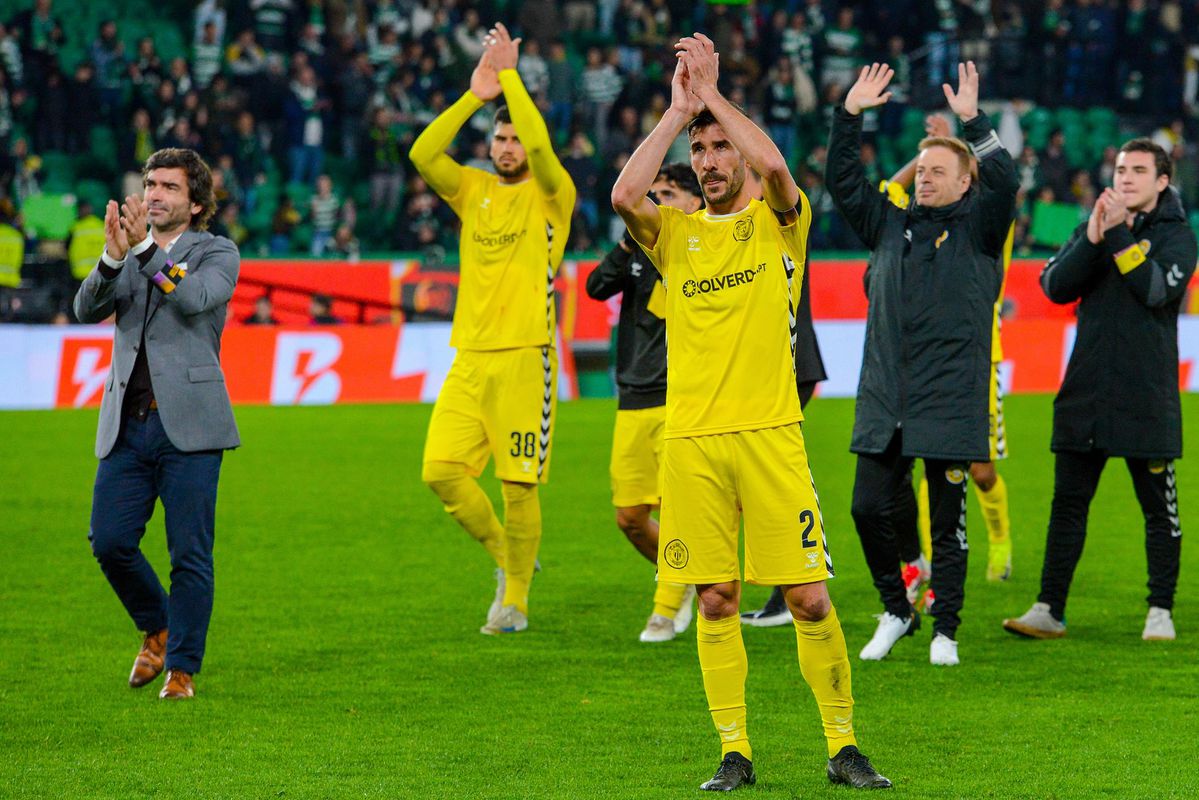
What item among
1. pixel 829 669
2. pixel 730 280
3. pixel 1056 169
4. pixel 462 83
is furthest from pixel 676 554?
pixel 1056 169

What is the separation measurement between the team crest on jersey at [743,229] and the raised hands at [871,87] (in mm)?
1099

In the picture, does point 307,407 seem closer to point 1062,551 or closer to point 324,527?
point 324,527

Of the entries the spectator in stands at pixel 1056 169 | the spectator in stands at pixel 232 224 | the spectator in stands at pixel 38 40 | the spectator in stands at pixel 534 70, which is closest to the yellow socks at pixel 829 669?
the spectator in stands at pixel 232 224

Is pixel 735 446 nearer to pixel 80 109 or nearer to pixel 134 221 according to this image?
pixel 134 221

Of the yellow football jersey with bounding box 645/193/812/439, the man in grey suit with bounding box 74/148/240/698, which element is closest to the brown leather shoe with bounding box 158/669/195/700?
the man in grey suit with bounding box 74/148/240/698

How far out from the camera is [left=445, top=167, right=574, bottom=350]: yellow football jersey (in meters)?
7.86

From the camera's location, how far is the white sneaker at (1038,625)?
761 centimetres

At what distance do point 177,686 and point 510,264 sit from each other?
8.46 feet

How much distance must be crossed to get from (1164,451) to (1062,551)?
25.6 inches

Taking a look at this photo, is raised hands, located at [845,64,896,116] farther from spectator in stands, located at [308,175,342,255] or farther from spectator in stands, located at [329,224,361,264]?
spectator in stands, located at [308,175,342,255]

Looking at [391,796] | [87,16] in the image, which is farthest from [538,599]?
[87,16]

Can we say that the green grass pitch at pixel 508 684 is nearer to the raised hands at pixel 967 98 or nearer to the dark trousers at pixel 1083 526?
the dark trousers at pixel 1083 526

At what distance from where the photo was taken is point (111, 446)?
6402 mm

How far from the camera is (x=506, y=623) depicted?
7855 mm
